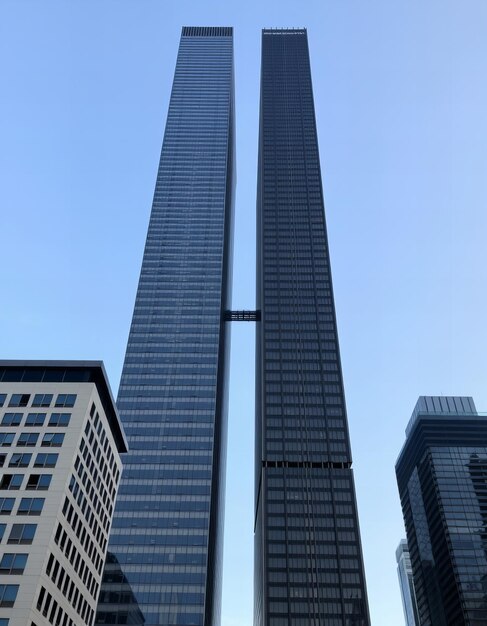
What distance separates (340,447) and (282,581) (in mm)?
40675

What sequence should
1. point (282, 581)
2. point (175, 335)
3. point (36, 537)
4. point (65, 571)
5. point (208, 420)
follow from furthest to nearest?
point (175, 335) → point (208, 420) → point (282, 581) → point (65, 571) → point (36, 537)

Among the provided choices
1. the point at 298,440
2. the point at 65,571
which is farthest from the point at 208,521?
the point at 65,571

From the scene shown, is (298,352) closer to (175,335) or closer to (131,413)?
(175,335)

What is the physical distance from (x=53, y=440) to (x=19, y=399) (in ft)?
28.8

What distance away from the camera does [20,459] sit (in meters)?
76.8

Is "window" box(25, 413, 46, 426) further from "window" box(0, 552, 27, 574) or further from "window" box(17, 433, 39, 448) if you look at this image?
"window" box(0, 552, 27, 574)

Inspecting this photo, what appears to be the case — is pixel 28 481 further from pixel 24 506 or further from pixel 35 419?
pixel 35 419

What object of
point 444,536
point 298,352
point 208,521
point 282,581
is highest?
point 298,352

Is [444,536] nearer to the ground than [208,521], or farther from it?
farther from it

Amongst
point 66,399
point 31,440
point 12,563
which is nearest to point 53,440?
point 31,440

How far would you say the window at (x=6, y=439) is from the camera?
78.4m

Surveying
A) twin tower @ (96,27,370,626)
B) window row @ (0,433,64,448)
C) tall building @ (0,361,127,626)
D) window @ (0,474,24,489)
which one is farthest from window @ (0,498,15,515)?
twin tower @ (96,27,370,626)

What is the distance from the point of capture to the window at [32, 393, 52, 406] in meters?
83.1

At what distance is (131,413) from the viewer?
169125mm
